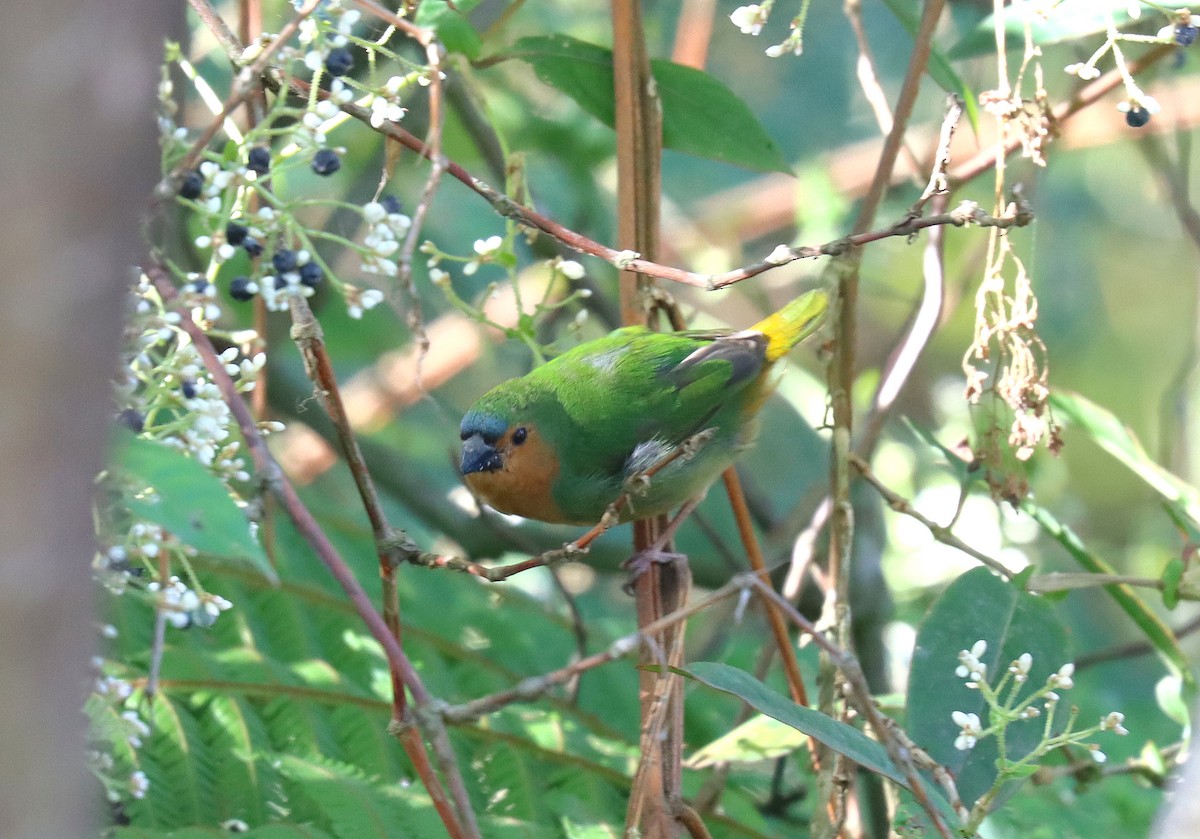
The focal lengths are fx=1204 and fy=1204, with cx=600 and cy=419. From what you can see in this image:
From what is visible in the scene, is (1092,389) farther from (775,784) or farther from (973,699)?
(973,699)

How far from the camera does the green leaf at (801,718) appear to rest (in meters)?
1.39

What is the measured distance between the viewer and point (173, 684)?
206cm

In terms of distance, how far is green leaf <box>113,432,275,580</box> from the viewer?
958 mm

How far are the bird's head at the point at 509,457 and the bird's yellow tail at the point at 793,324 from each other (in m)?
0.58

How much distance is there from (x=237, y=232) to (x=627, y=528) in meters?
2.14

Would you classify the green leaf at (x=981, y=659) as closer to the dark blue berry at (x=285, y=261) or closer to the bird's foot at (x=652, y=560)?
the bird's foot at (x=652, y=560)

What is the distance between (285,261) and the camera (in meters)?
1.40

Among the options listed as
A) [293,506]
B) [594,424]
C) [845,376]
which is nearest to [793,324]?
[594,424]

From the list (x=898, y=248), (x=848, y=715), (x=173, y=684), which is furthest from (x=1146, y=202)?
(x=173, y=684)

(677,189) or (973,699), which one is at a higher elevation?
(677,189)

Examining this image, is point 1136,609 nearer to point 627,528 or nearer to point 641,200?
point 641,200

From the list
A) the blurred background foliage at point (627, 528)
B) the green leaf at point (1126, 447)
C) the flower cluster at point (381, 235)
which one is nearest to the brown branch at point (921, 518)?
the blurred background foliage at point (627, 528)

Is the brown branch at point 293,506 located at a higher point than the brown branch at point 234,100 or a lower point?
lower

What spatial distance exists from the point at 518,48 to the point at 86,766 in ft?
6.02
